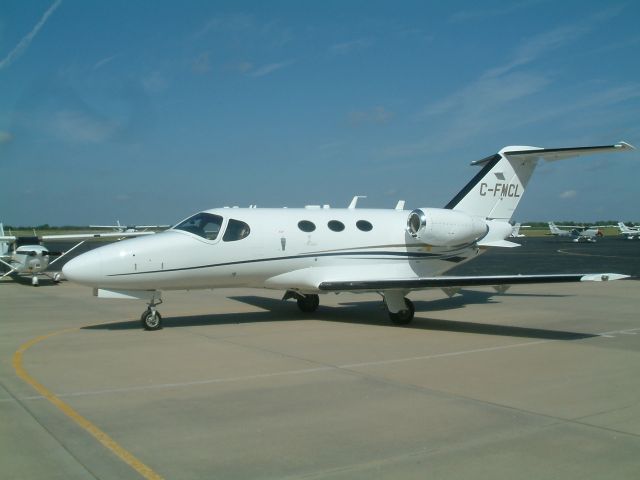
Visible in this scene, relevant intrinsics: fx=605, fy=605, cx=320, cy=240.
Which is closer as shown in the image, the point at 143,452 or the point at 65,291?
the point at 143,452

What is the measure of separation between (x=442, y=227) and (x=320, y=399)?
8.08 m

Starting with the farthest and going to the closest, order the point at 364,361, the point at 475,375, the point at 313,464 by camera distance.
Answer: the point at 364,361 → the point at 475,375 → the point at 313,464

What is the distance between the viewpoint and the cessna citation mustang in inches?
463

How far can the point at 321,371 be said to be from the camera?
835 cm

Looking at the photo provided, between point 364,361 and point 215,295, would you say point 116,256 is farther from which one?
point 215,295

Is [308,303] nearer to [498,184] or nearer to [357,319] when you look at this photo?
[357,319]

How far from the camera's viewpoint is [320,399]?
22.6 ft

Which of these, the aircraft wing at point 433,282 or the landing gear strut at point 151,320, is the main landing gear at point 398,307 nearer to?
the aircraft wing at point 433,282

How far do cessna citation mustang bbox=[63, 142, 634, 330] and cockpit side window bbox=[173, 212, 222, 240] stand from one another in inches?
0.8

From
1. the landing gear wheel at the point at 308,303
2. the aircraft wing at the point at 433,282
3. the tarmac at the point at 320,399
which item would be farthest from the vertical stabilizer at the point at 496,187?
the landing gear wheel at the point at 308,303

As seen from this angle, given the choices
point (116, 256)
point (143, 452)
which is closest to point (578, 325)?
point (116, 256)

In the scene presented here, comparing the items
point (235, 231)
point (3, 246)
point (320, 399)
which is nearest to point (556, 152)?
point (235, 231)

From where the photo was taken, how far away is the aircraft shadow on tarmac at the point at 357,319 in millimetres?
11938

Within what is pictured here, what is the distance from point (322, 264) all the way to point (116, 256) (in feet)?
14.7
